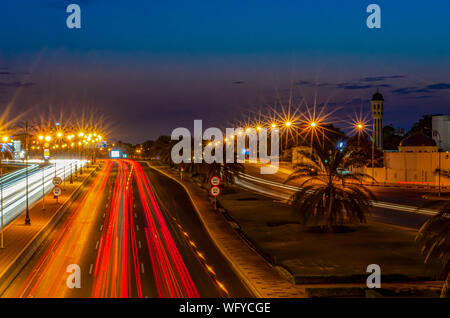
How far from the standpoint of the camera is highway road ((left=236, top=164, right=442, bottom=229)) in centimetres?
3294

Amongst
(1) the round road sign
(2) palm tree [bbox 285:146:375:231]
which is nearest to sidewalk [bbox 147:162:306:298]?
(2) palm tree [bbox 285:146:375:231]

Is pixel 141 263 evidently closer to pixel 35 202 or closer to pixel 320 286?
pixel 320 286

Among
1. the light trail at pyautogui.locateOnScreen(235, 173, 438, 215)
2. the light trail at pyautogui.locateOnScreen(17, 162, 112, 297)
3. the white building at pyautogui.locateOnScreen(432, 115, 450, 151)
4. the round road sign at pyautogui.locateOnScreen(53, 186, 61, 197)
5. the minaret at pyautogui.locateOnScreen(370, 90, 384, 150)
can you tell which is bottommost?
the light trail at pyautogui.locateOnScreen(17, 162, 112, 297)

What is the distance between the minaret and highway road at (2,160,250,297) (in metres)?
77.3

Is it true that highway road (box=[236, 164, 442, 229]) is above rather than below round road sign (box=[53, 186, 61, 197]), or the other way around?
below

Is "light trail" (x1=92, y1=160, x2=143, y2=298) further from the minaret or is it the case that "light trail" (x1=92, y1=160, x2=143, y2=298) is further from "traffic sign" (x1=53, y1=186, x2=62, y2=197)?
the minaret

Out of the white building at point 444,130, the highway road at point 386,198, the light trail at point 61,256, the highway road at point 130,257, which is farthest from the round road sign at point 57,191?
the white building at point 444,130

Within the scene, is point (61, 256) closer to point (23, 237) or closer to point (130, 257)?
point (130, 257)

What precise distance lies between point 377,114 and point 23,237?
95.6 m

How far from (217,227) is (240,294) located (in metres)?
13.6

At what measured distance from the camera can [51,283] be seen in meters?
18.5

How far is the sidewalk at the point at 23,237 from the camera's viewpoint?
20062mm
